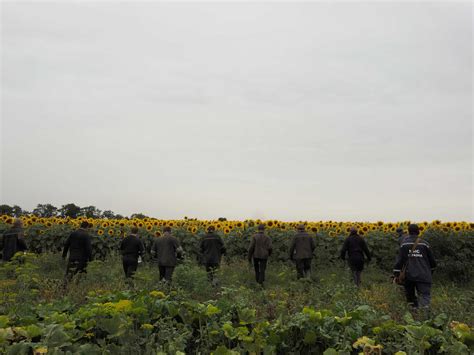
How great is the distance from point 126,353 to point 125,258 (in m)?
8.79

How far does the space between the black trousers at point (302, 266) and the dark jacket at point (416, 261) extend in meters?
5.50

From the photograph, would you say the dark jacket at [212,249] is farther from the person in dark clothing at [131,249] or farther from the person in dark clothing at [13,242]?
the person in dark clothing at [13,242]

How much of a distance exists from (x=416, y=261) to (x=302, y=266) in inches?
237

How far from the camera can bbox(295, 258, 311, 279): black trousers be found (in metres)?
15.1

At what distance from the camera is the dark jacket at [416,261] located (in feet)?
31.4

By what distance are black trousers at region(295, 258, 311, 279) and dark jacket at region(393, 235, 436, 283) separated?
5.50 meters

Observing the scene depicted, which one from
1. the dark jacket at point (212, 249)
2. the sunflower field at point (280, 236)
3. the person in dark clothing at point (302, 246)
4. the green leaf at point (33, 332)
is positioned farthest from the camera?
the sunflower field at point (280, 236)

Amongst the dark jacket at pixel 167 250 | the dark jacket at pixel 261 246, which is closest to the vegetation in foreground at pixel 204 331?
the dark jacket at pixel 167 250

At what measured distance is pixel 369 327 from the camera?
5.25 meters

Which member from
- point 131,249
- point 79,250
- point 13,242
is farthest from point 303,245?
point 13,242

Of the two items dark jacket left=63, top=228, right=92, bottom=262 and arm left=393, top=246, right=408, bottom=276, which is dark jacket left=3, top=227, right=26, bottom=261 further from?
arm left=393, top=246, right=408, bottom=276

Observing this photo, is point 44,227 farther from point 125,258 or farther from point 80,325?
point 80,325

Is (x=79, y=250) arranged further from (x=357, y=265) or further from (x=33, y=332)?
(x=33, y=332)

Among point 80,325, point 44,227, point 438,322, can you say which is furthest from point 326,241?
point 80,325
